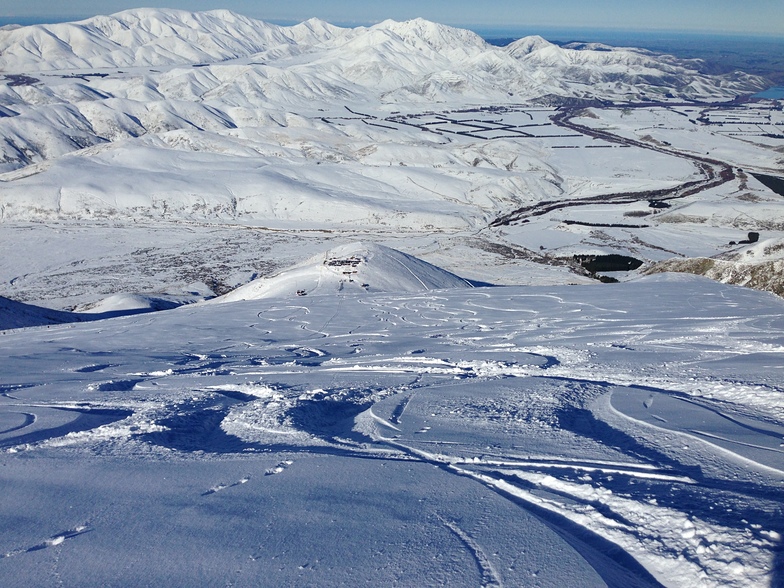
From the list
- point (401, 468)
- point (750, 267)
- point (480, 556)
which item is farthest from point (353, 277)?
point (480, 556)

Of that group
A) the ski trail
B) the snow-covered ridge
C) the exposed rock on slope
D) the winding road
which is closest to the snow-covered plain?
the ski trail

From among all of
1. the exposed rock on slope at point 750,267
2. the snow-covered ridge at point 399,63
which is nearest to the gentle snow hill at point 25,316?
the exposed rock on slope at point 750,267

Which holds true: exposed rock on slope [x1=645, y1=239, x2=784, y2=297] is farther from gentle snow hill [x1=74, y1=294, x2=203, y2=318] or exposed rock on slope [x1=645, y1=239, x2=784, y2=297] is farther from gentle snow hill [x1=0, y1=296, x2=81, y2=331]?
gentle snow hill [x1=0, y1=296, x2=81, y2=331]

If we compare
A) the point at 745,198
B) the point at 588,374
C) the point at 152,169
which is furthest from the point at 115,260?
the point at 745,198

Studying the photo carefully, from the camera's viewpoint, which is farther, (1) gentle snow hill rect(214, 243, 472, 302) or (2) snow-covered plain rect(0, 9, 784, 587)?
(1) gentle snow hill rect(214, 243, 472, 302)

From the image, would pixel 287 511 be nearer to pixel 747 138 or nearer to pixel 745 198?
pixel 745 198

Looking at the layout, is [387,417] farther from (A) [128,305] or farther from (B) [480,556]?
(A) [128,305]
